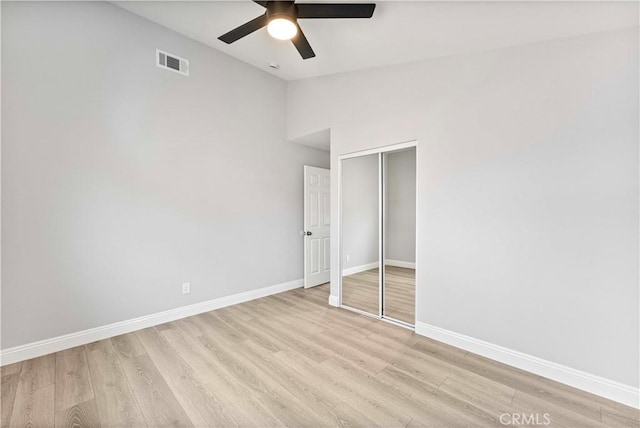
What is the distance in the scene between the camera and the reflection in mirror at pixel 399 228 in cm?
313

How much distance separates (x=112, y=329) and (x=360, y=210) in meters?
3.10

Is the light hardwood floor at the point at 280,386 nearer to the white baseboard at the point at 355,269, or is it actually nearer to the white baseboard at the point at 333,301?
the white baseboard at the point at 333,301

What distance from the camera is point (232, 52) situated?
3541mm

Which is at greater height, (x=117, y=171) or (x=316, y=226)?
(x=117, y=171)

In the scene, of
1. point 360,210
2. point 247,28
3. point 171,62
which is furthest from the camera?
point 360,210

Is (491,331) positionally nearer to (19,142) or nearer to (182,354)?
Answer: (182,354)

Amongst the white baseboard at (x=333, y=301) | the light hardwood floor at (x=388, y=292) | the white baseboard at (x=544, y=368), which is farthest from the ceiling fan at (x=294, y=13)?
the white baseboard at (x=333, y=301)

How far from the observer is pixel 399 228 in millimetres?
3262

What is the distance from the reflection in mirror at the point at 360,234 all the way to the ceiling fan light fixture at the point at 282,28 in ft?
5.32

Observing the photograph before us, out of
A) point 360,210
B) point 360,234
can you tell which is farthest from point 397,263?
point 360,210

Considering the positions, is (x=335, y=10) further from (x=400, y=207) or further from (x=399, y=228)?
(x=399, y=228)

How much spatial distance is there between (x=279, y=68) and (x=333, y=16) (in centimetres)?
199

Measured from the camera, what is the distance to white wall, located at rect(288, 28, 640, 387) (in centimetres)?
A: 186

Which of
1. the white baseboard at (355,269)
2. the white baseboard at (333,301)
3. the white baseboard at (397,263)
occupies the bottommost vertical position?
the white baseboard at (333,301)
